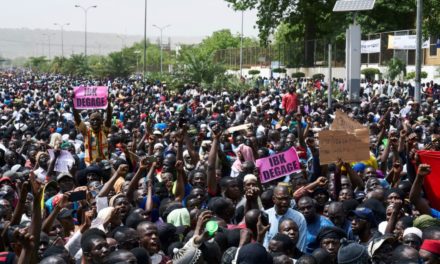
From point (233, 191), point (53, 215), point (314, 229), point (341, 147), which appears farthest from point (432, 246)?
point (341, 147)

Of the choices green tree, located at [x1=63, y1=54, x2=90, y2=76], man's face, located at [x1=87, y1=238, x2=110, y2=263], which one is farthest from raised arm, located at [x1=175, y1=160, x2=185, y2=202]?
green tree, located at [x1=63, y1=54, x2=90, y2=76]

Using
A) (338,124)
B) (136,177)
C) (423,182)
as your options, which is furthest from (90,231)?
(338,124)

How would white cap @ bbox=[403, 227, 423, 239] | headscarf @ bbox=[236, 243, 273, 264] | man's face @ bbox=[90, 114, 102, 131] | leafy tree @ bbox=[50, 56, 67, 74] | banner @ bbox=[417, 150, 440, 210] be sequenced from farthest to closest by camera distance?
1. leafy tree @ bbox=[50, 56, 67, 74]
2. man's face @ bbox=[90, 114, 102, 131]
3. banner @ bbox=[417, 150, 440, 210]
4. white cap @ bbox=[403, 227, 423, 239]
5. headscarf @ bbox=[236, 243, 273, 264]

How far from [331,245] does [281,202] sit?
0.81 meters

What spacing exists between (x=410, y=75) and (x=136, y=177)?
87.3ft

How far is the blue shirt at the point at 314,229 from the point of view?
6.50 meters

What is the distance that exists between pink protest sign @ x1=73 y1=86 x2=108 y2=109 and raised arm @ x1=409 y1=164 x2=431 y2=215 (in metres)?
7.45

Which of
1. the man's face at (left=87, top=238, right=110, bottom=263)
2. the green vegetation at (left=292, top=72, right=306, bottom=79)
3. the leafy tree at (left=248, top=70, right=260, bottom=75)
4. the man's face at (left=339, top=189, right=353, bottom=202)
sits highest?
the leafy tree at (left=248, top=70, right=260, bottom=75)

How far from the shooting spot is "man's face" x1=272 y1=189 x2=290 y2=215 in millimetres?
6652

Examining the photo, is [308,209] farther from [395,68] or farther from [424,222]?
[395,68]

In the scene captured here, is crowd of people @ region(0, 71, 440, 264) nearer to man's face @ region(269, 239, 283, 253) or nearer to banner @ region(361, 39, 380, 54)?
man's face @ region(269, 239, 283, 253)

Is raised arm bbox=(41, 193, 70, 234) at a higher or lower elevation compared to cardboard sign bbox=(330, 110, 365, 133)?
lower

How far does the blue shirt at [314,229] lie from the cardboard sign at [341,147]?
A: 1502mm

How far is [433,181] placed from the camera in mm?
7762
